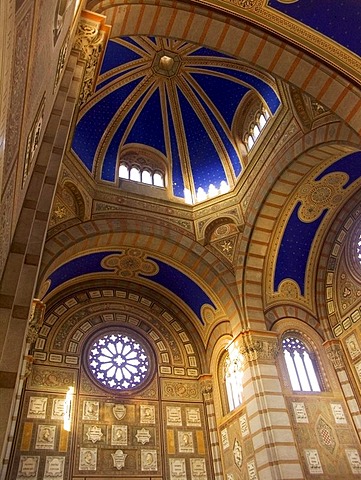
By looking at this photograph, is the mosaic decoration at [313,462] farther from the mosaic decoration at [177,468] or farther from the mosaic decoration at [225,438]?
the mosaic decoration at [177,468]

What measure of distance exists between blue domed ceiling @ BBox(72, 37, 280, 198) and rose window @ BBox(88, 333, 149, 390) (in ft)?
17.8

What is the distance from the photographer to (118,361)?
13922 mm

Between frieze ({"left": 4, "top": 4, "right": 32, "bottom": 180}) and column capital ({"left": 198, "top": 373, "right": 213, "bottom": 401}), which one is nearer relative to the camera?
frieze ({"left": 4, "top": 4, "right": 32, "bottom": 180})

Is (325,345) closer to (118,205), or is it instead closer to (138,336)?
(138,336)

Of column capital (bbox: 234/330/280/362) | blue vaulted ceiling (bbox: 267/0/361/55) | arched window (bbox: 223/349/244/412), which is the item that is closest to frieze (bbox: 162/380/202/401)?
arched window (bbox: 223/349/244/412)

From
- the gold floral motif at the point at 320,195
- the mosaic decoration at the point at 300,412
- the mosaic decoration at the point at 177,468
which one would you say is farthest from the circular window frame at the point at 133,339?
the gold floral motif at the point at 320,195

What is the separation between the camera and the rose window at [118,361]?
13508mm

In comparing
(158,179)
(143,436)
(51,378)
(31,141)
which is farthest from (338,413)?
(31,141)

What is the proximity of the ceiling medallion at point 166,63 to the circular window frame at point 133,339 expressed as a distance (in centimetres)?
907

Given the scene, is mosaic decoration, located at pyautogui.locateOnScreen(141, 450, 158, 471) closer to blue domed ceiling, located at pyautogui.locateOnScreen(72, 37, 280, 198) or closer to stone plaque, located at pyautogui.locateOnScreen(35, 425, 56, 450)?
stone plaque, located at pyautogui.locateOnScreen(35, 425, 56, 450)

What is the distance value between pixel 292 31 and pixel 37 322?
30.2 ft

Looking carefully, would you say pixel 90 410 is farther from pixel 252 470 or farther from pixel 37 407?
pixel 252 470

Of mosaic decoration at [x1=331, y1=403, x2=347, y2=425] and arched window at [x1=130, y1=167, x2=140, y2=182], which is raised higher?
arched window at [x1=130, y1=167, x2=140, y2=182]

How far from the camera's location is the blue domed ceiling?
14148mm
